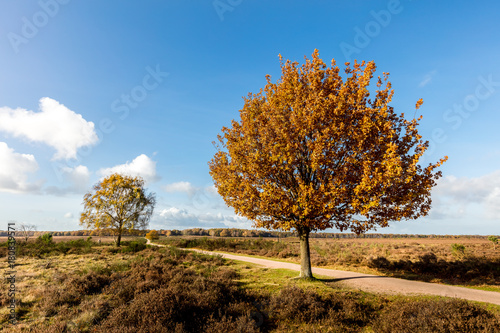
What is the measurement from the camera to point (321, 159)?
1267 cm

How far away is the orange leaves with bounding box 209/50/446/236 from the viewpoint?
1259 cm

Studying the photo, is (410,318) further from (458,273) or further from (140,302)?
(458,273)

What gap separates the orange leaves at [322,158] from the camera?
41.3 ft

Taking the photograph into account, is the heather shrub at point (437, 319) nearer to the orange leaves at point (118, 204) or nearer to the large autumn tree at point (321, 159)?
the large autumn tree at point (321, 159)

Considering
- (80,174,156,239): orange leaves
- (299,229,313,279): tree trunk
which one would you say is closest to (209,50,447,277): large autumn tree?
(299,229,313,279): tree trunk

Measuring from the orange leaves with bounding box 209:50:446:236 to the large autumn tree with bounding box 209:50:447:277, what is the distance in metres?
0.05

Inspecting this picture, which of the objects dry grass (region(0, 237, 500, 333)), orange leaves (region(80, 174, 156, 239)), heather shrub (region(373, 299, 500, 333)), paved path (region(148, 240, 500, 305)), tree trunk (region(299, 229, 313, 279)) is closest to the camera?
heather shrub (region(373, 299, 500, 333))

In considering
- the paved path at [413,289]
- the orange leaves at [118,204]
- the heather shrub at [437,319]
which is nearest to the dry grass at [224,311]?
the heather shrub at [437,319]

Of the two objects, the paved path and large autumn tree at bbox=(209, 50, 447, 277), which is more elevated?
large autumn tree at bbox=(209, 50, 447, 277)

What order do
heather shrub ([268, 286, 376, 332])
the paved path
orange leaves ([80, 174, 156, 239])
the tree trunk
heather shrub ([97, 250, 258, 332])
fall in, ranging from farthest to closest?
orange leaves ([80, 174, 156, 239])
the tree trunk
the paved path
heather shrub ([268, 286, 376, 332])
heather shrub ([97, 250, 258, 332])

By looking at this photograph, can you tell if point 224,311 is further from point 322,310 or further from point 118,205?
point 118,205

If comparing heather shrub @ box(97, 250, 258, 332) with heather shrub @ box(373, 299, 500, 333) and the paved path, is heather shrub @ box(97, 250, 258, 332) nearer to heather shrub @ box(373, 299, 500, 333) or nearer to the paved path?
heather shrub @ box(373, 299, 500, 333)

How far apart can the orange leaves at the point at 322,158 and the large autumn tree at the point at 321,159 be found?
0.16 feet

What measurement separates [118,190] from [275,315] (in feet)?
Result: 108
